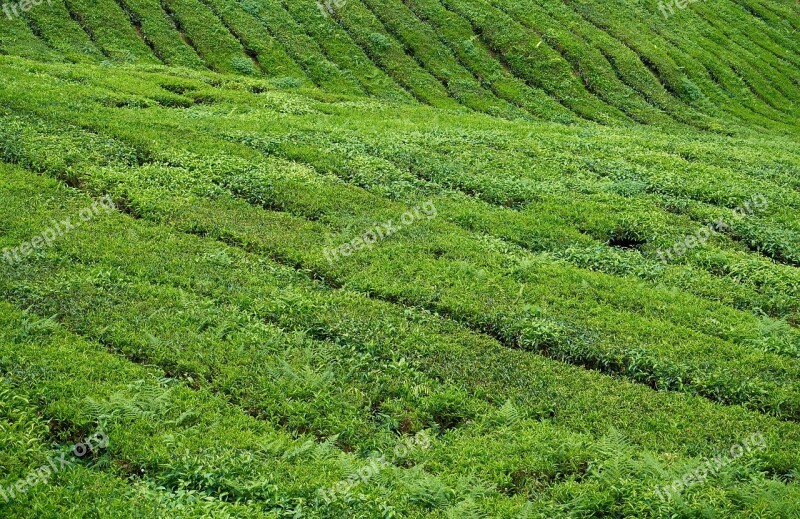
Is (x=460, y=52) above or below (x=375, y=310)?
above

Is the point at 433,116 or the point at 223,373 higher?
the point at 433,116

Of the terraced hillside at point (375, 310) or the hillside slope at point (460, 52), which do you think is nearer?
the terraced hillside at point (375, 310)

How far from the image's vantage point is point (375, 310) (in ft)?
47.3

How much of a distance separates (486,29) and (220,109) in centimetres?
2388

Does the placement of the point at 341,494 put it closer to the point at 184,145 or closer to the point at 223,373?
the point at 223,373

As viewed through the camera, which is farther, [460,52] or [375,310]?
[460,52]

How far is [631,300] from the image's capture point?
15.7m

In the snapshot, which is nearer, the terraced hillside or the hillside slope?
the terraced hillside

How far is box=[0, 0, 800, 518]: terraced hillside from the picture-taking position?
9906 mm

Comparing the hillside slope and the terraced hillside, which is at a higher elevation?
the hillside slope

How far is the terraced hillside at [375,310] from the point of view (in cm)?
991

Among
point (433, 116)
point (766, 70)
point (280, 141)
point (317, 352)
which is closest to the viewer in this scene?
point (317, 352)

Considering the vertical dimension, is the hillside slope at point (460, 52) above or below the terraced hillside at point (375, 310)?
above

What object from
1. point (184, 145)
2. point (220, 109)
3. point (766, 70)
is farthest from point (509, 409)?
point (766, 70)
